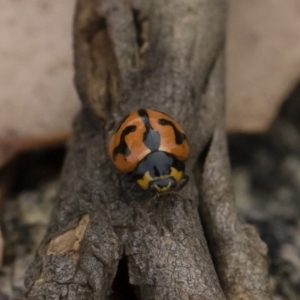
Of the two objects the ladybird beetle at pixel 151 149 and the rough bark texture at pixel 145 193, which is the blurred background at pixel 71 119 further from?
the ladybird beetle at pixel 151 149

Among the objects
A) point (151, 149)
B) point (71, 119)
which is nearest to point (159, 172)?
point (151, 149)

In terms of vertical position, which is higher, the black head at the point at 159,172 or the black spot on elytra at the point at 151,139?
the black spot on elytra at the point at 151,139

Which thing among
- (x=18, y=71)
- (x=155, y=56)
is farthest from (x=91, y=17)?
(x=18, y=71)

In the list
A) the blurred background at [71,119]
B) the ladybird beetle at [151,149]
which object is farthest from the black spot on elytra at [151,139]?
the blurred background at [71,119]

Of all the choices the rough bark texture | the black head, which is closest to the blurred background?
the rough bark texture

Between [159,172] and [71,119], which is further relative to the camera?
Result: [71,119]

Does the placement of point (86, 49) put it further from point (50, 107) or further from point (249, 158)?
point (249, 158)

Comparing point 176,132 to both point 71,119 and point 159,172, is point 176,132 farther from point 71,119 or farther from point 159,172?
point 71,119
